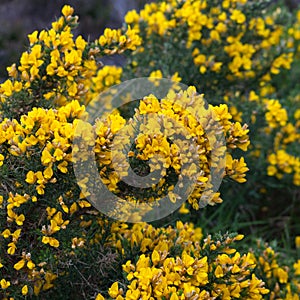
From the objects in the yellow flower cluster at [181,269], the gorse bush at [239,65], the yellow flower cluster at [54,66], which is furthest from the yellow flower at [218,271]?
the gorse bush at [239,65]

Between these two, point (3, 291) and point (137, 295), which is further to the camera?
point (3, 291)

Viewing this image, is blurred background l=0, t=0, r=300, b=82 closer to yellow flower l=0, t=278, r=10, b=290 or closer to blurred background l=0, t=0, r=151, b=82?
blurred background l=0, t=0, r=151, b=82

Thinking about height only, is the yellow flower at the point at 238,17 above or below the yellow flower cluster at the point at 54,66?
above

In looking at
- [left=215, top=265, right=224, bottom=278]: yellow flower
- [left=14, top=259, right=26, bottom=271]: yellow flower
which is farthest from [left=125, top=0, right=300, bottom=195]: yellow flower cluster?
[left=14, top=259, right=26, bottom=271]: yellow flower

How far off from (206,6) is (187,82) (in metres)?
0.46

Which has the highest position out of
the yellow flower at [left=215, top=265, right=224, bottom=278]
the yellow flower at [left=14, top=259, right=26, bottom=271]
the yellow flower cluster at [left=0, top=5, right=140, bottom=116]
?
the yellow flower cluster at [left=0, top=5, right=140, bottom=116]

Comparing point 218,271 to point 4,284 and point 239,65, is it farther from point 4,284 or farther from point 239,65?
point 239,65

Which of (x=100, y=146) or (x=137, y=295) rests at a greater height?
(x=100, y=146)

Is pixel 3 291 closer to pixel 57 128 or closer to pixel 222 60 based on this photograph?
A: pixel 57 128

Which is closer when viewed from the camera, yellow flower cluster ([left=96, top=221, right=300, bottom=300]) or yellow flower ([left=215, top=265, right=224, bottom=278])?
yellow flower cluster ([left=96, top=221, right=300, bottom=300])

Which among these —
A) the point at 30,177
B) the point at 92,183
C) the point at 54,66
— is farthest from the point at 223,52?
the point at 30,177

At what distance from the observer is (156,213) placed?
7.89 ft

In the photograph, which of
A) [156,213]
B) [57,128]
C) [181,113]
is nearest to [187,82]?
[156,213]

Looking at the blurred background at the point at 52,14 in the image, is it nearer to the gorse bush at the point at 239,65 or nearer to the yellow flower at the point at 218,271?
the gorse bush at the point at 239,65
